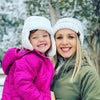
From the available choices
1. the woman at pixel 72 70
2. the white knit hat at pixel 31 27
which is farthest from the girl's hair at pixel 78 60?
the white knit hat at pixel 31 27

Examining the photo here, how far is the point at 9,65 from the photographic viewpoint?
5.36ft

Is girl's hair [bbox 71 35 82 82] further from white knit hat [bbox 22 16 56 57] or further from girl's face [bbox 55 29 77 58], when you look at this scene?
white knit hat [bbox 22 16 56 57]

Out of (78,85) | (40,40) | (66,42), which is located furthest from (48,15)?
(78,85)

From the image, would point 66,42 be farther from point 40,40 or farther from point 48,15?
point 48,15

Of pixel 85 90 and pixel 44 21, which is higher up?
pixel 44 21

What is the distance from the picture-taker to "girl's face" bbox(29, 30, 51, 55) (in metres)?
1.68

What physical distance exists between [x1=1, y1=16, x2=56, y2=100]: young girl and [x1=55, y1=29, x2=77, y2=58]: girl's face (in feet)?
0.35

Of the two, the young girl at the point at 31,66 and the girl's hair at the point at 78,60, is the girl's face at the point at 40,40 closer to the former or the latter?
the young girl at the point at 31,66

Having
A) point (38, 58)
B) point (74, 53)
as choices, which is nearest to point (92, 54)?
point (74, 53)

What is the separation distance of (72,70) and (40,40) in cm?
37

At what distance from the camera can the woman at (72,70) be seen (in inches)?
64.9

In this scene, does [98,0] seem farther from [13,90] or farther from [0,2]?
[13,90]

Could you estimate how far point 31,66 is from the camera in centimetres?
152

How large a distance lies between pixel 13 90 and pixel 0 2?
335 cm
